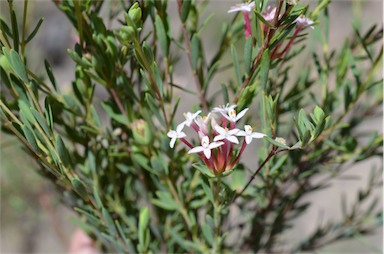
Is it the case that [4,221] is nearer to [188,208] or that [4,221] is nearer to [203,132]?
[188,208]

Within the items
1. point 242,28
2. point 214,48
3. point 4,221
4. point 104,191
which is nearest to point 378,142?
point 242,28

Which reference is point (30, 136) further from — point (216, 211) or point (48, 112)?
point (216, 211)

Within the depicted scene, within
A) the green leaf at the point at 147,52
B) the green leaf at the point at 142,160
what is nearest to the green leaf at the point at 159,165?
the green leaf at the point at 142,160

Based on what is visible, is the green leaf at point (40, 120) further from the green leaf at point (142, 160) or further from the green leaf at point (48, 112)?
the green leaf at point (142, 160)

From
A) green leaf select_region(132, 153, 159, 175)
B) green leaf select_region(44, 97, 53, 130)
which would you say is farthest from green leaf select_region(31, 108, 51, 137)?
green leaf select_region(132, 153, 159, 175)

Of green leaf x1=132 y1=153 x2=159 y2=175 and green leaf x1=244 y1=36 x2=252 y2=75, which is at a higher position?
green leaf x1=244 y1=36 x2=252 y2=75

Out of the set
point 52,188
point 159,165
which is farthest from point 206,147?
point 52,188

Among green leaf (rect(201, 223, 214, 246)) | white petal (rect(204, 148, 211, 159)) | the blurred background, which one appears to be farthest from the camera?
the blurred background

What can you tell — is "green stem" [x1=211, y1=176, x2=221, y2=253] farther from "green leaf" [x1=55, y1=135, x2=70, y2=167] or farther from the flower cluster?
"green leaf" [x1=55, y1=135, x2=70, y2=167]

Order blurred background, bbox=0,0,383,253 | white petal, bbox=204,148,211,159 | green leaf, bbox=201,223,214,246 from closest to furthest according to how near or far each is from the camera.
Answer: white petal, bbox=204,148,211,159, green leaf, bbox=201,223,214,246, blurred background, bbox=0,0,383,253

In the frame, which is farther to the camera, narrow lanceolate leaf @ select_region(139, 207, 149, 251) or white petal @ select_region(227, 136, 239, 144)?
narrow lanceolate leaf @ select_region(139, 207, 149, 251)
